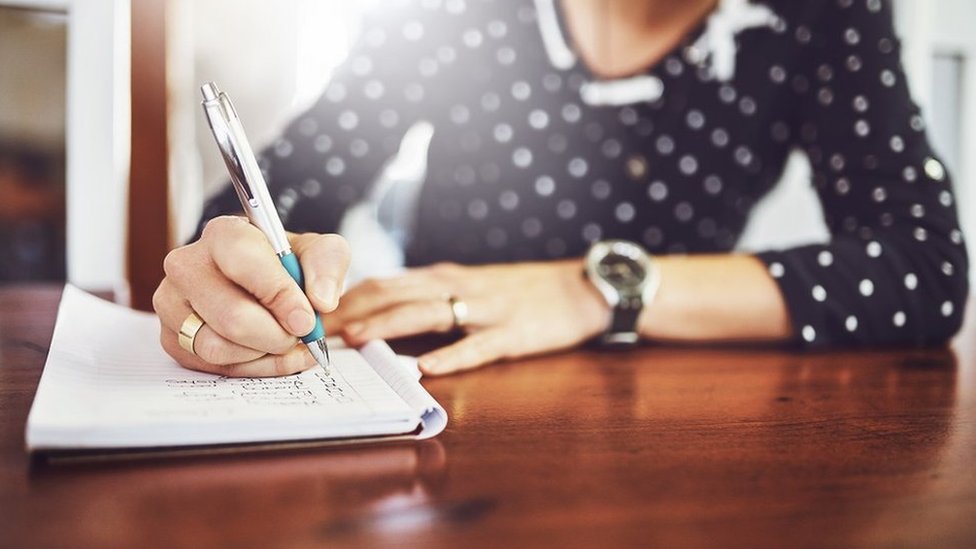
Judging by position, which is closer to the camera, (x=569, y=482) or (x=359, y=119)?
(x=569, y=482)

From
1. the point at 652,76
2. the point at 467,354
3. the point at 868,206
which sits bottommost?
the point at 467,354

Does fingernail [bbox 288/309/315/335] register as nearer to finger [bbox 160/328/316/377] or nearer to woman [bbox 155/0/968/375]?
finger [bbox 160/328/316/377]

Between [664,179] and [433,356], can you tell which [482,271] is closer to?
[433,356]

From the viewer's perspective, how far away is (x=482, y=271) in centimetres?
74

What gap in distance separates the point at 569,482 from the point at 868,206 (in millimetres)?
704

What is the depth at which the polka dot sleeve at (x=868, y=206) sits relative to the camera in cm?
75

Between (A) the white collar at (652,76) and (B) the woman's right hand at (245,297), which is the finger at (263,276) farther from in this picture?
(A) the white collar at (652,76)

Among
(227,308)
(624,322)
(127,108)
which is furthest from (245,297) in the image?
(127,108)

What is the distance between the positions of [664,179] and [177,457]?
88 cm

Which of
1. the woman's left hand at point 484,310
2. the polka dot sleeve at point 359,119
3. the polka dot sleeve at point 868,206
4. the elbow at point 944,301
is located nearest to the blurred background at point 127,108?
the polka dot sleeve at point 359,119

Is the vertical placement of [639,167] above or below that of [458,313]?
above

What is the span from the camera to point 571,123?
1.11 metres

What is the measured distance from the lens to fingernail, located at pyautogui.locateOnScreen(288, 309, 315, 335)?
430mm

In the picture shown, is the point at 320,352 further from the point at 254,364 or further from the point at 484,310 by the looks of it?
the point at 484,310
